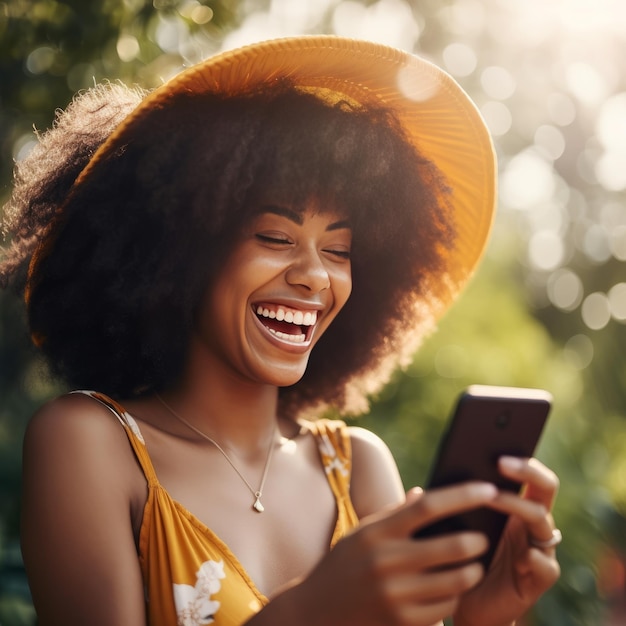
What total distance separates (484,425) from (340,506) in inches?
37.4

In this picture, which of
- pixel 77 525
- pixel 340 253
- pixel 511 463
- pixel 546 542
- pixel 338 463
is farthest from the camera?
pixel 338 463

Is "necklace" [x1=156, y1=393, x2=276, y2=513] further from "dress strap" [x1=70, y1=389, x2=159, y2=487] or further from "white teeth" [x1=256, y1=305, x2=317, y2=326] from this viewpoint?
"white teeth" [x1=256, y1=305, x2=317, y2=326]

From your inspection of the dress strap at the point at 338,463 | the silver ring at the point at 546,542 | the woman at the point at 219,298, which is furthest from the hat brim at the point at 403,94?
the silver ring at the point at 546,542

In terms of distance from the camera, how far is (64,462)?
1.90 meters

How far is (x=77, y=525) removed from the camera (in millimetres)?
1854

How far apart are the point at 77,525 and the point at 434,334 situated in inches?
192

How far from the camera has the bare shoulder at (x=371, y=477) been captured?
2.50 metres

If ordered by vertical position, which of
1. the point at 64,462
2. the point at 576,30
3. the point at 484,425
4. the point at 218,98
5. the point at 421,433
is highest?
the point at 576,30

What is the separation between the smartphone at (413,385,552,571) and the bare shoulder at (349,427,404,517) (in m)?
0.88

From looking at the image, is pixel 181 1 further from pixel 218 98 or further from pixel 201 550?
pixel 201 550

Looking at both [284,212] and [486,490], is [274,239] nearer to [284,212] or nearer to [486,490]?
[284,212]

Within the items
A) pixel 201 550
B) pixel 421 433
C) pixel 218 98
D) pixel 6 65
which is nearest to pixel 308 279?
pixel 218 98

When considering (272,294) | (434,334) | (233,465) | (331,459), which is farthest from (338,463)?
(434,334)

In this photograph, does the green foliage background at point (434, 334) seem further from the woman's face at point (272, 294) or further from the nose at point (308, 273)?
the nose at point (308, 273)
